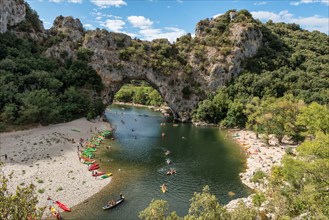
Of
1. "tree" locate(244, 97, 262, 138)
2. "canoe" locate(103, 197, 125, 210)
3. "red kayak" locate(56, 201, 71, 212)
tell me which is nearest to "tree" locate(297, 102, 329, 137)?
"tree" locate(244, 97, 262, 138)

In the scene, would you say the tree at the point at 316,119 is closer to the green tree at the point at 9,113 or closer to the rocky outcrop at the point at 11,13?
the green tree at the point at 9,113

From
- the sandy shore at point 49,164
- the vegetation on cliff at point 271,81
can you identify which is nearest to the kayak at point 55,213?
the sandy shore at point 49,164

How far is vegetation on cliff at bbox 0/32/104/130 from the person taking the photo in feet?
204

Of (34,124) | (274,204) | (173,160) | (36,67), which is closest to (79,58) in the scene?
(36,67)

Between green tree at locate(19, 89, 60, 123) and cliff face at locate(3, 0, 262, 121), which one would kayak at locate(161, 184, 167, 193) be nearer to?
green tree at locate(19, 89, 60, 123)

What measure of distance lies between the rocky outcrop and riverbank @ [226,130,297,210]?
71141 mm

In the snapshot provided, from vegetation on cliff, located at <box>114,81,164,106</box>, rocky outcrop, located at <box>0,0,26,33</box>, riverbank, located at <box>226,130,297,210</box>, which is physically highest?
rocky outcrop, located at <box>0,0,26,33</box>

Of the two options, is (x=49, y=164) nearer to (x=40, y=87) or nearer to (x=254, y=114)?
(x=40, y=87)

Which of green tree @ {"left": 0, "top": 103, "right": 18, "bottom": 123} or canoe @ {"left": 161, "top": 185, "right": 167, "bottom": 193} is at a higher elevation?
green tree @ {"left": 0, "top": 103, "right": 18, "bottom": 123}

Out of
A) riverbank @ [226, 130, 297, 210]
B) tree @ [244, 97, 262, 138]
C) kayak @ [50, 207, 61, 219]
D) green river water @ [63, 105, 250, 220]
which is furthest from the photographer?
tree @ [244, 97, 262, 138]

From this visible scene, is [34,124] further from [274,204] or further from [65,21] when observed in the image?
[274,204]

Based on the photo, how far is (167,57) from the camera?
4021 inches

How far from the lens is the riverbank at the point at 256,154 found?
42.3 metres

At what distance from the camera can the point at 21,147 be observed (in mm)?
49344
